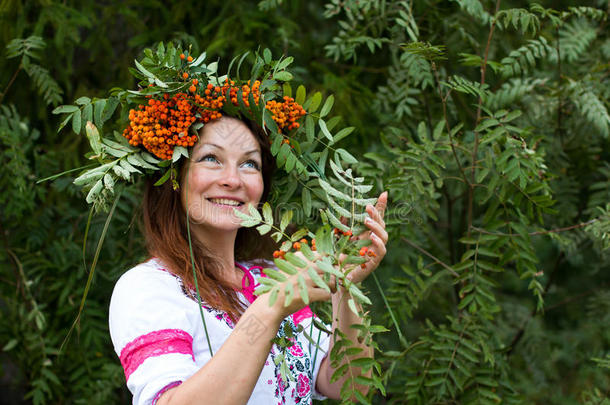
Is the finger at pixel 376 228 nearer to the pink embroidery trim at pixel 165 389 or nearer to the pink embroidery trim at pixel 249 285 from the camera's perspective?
the pink embroidery trim at pixel 249 285

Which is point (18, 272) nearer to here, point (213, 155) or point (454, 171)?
point (213, 155)

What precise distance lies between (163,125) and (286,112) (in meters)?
0.36

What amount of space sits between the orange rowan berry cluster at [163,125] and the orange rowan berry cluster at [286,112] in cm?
23

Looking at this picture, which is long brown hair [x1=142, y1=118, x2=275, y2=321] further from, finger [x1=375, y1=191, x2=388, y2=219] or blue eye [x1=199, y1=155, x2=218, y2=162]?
finger [x1=375, y1=191, x2=388, y2=219]

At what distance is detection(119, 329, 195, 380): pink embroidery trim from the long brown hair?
203mm

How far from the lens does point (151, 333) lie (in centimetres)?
146

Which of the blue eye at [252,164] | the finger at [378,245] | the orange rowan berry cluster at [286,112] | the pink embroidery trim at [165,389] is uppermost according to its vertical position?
the orange rowan berry cluster at [286,112]

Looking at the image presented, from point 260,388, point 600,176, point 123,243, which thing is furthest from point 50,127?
point 600,176

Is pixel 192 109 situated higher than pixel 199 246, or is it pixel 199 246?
pixel 192 109

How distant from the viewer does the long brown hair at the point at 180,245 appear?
1697 mm

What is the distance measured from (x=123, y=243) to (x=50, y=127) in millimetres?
642

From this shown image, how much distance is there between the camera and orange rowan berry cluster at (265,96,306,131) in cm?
175

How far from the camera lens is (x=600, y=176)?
293 centimetres

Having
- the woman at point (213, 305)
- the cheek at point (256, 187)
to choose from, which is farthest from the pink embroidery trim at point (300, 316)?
the cheek at point (256, 187)
